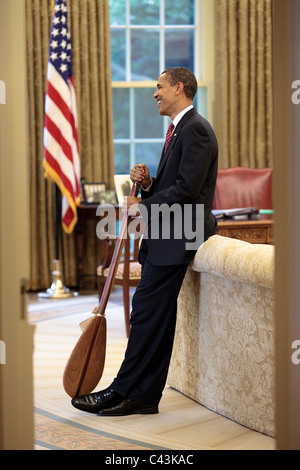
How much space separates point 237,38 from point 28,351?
647 centimetres

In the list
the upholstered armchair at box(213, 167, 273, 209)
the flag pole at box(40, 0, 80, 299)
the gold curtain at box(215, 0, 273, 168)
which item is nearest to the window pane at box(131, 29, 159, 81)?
the gold curtain at box(215, 0, 273, 168)

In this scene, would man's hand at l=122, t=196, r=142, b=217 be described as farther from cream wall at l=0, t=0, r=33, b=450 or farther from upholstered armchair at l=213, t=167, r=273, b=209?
upholstered armchair at l=213, t=167, r=273, b=209

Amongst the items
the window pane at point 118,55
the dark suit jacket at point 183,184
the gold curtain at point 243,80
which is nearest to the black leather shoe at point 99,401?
the dark suit jacket at point 183,184

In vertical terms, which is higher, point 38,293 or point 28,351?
point 28,351

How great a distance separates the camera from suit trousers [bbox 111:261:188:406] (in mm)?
3500

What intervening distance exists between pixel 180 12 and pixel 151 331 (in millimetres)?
5253

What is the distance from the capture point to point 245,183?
656 cm

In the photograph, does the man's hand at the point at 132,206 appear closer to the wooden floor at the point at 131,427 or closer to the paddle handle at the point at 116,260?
the paddle handle at the point at 116,260

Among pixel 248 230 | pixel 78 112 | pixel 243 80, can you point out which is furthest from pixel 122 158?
pixel 248 230

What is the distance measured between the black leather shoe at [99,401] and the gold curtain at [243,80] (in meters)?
4.58

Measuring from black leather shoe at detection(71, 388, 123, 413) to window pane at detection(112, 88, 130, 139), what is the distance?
4.63m

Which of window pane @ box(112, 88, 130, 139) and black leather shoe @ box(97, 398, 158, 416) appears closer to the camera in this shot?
black leather shoe @ box(97, 398, 158, 416)

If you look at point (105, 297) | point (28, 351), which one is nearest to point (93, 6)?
point (105, 297)
